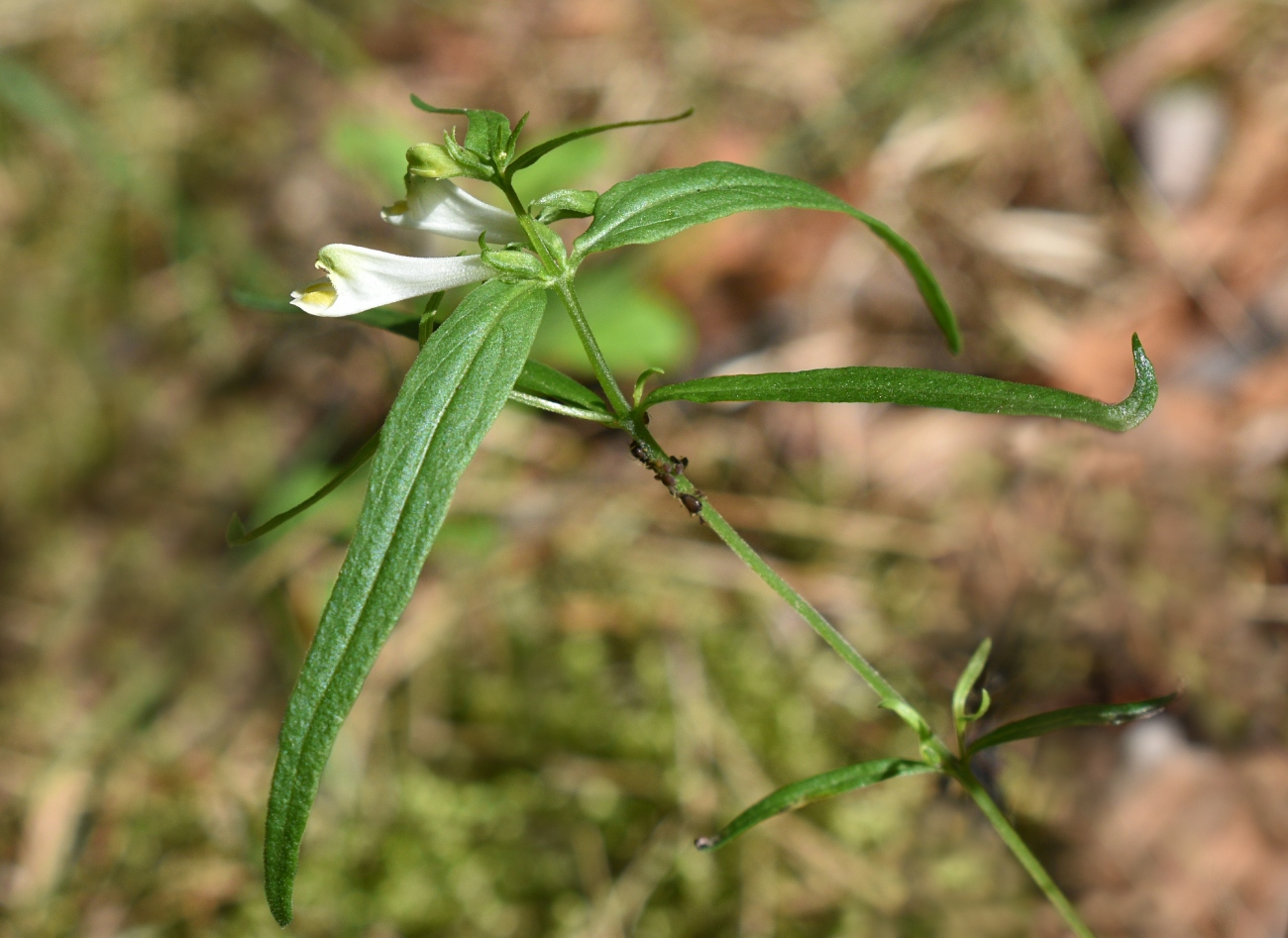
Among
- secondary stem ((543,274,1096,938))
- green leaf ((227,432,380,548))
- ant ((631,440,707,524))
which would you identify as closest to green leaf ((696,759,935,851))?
secondary stem ((543,274,1096,938))

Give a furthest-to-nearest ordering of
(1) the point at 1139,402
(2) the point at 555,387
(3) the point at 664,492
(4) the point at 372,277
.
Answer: (3) the point at 664,492
(2) the point at 555,387
(4) the point at 372,277
(1) the point at 1139,402

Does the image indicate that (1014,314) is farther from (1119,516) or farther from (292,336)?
(292,336)

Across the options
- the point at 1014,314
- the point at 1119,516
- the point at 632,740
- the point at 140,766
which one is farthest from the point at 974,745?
the point at 140,766

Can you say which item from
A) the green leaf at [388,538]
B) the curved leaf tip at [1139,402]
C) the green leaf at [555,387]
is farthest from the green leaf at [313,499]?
→ the curved leaf tip at [1139,402]

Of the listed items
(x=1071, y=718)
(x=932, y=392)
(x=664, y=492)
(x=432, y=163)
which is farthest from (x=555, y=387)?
(x=664, y=492)

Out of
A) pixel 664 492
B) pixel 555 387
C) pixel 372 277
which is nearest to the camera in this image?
pixel 372 277

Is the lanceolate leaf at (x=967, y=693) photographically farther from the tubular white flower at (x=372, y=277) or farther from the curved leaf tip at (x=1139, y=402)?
the tubular white flower at (x=372, y=277)

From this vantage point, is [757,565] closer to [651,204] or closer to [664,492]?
[651,204]

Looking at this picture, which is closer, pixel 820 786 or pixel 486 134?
pixel 486 134
